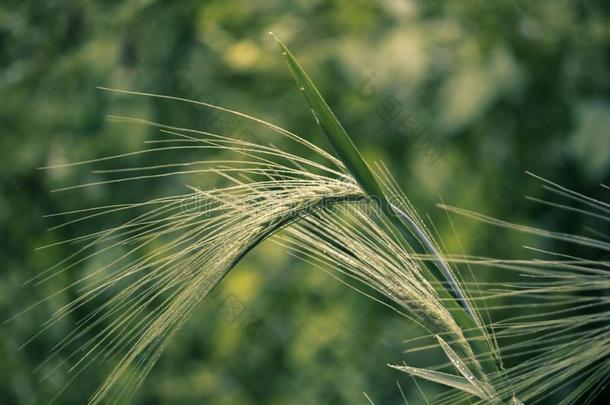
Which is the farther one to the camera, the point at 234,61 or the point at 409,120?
the point at 234,61

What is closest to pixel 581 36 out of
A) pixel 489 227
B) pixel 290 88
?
pixel 489 227

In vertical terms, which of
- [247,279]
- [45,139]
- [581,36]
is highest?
[581,36]

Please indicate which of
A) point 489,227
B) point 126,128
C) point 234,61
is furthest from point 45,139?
point 489,227

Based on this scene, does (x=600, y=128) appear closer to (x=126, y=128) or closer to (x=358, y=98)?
(x=358, y=98)

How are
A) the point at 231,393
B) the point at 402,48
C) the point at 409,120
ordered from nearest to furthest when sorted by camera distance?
1. the point at 402,48
2. the point at 409,120
3. the point at 231,393

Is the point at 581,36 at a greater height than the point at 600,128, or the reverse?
the point at 581,36

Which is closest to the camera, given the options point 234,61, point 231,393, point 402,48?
point 402,48
